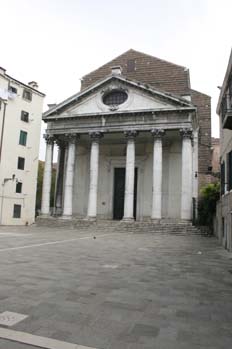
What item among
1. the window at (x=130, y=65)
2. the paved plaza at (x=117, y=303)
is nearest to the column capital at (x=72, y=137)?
the window at (x=130, y=65)

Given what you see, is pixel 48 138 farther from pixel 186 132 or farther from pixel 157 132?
pixel 186 132

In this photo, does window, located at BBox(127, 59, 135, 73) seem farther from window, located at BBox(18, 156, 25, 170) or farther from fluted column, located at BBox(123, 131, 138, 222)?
window, located at BBox(18, 156, 25, 170)

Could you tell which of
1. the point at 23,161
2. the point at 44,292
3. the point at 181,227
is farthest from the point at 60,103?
the point at 44,292

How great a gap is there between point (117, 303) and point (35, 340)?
1.65 metres

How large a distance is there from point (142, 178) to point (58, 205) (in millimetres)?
7381

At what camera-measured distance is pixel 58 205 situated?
89.7 ft

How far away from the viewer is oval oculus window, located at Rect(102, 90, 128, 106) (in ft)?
81.5

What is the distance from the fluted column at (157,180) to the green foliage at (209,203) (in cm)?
288

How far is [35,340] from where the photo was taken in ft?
10.8

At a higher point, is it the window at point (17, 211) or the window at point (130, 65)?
the window at point (130, 65)

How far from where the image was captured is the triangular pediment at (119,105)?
75.2 feet

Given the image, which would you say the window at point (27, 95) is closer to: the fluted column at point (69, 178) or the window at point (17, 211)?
the fluted column at point (69, 178)

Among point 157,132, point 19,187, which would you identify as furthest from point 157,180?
point 19,187

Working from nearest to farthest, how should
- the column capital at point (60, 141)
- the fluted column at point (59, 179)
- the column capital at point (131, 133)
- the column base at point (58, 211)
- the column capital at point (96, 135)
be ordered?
the column capital at point (131, 133) < the column capital at point (96, 135) < the column capital at point (60, 141) < the column base at point (58, 211) < the fluted column at point (59, 179)
